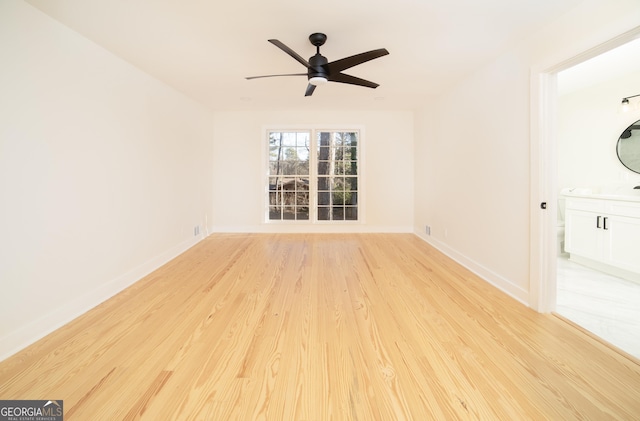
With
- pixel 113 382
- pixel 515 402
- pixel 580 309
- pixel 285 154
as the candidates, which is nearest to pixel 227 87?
pixel 285 154

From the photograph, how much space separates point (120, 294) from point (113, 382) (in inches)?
58.8

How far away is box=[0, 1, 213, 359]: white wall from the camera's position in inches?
71.3

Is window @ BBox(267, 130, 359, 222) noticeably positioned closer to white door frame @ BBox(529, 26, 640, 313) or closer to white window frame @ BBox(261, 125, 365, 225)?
white window frame @ BBox(261, 125, 365, 225)

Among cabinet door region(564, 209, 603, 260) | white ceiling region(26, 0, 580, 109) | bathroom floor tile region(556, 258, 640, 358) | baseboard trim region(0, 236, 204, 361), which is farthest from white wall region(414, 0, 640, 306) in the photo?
baseboard trim region(0, 236, 204, 361)

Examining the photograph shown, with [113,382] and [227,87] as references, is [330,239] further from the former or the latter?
[113,382]

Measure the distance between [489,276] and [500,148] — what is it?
4.51 feet

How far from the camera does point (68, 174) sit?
225 cm

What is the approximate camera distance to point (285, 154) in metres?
5.64

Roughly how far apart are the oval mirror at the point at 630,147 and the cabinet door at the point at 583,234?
844 mm

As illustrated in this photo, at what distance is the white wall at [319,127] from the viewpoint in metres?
5.48

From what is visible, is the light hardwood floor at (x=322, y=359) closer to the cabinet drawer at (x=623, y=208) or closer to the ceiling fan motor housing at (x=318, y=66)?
the cabinet drawer at (x=623, y=208)

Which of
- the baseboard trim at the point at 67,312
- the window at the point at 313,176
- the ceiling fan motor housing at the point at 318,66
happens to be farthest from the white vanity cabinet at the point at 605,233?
the baseboard trim at the point at 67,312

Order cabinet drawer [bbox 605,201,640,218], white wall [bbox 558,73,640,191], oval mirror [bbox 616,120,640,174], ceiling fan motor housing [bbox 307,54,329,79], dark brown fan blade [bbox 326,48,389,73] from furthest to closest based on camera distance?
white wall [bbox 558,73,640,191]
oval mirror [bbox 616,120,640,174]
cabinet drawer [bbox 605,201,640,218]
ceiling fan motor housing [bbox 307,54,329,79]
dark brown fan blade [bbox 326,48,389,73]

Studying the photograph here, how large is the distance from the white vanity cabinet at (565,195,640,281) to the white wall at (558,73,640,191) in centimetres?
67
